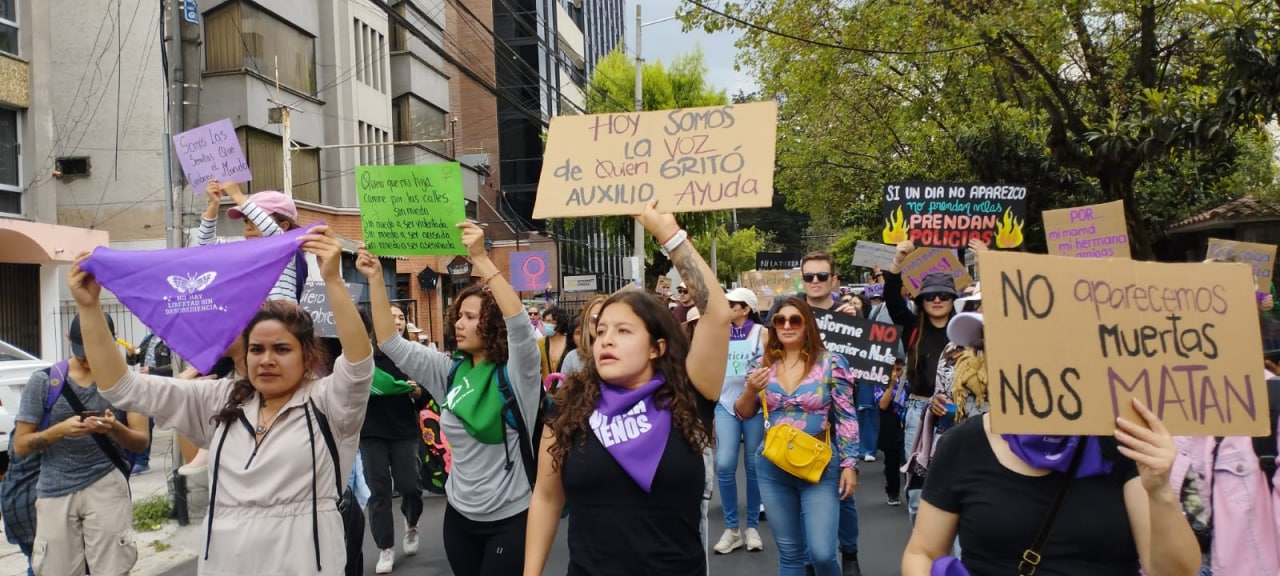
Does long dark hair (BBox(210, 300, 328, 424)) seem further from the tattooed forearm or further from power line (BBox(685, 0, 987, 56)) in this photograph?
power line (BBox(685, 0, 987, 56))

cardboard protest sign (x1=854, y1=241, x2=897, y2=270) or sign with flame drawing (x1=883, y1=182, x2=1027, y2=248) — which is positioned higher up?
sign with flame drawing (x1=883, y1=182, x2=1027, y2=248)

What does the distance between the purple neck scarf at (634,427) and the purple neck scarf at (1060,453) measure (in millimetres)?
1016

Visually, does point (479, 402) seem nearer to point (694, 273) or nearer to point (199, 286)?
point (199, 286)

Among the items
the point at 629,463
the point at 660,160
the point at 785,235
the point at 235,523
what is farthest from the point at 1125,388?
the point at 785,235

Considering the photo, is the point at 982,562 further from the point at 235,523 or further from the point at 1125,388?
the point at 235,523

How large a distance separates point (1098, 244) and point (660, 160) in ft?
17.1

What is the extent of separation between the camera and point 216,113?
21.9 metres

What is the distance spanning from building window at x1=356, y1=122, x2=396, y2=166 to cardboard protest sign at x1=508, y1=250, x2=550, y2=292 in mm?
7853

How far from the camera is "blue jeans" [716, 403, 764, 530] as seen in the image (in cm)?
677

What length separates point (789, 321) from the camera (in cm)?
546

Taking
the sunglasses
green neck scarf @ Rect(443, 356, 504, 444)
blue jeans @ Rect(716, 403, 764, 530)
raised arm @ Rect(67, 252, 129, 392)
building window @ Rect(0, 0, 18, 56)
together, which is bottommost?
blue jeans @ Rect(716, 403, 764, 530)

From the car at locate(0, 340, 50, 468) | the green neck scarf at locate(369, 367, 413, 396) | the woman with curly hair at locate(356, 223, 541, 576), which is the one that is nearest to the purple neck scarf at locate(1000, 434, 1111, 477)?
the woman with curly hair at locate(356, 223, 541, 576)

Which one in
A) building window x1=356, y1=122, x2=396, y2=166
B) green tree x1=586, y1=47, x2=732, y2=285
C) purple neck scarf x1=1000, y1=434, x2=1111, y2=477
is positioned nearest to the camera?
purple neck scarf x1=1000, y1=434, x2=1111, y2=477

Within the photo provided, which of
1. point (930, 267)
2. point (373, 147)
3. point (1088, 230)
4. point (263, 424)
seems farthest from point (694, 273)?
point (373, 147)
